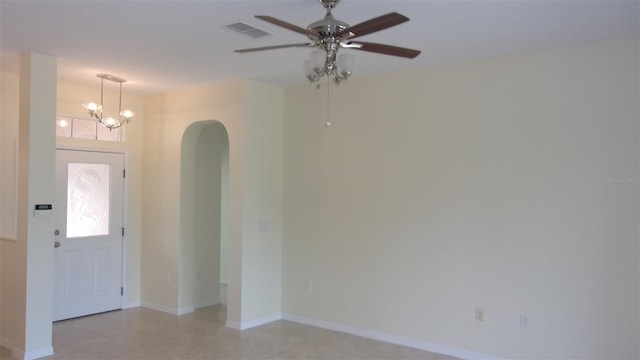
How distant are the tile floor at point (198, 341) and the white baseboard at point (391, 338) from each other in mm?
85

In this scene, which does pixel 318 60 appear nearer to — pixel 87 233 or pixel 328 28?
pixel 328 28

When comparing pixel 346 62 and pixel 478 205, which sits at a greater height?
pixel 346 62

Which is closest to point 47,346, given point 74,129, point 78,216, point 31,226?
point 31,226

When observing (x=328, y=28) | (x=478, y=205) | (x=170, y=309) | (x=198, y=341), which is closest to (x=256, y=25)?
(x=328, y=28)

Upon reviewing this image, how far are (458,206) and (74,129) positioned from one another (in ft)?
14.6

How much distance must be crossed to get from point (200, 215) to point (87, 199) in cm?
136

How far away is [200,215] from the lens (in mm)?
6383

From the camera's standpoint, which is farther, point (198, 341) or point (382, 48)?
point (198, 341)

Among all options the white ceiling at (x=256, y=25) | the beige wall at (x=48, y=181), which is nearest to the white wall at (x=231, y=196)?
the beige wall at (x=48, y=181)

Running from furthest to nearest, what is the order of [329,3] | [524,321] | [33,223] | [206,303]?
[206,303] → [33,223] → [524,321] → [329,3]

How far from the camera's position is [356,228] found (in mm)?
5254

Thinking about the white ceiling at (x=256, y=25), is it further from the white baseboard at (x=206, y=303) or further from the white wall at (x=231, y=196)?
the white baseboard at (x=206, y=303)

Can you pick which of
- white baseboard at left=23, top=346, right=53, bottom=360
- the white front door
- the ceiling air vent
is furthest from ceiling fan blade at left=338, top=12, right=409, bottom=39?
the white front door

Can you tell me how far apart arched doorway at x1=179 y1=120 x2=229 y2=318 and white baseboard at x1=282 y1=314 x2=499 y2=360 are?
127 centimetres
